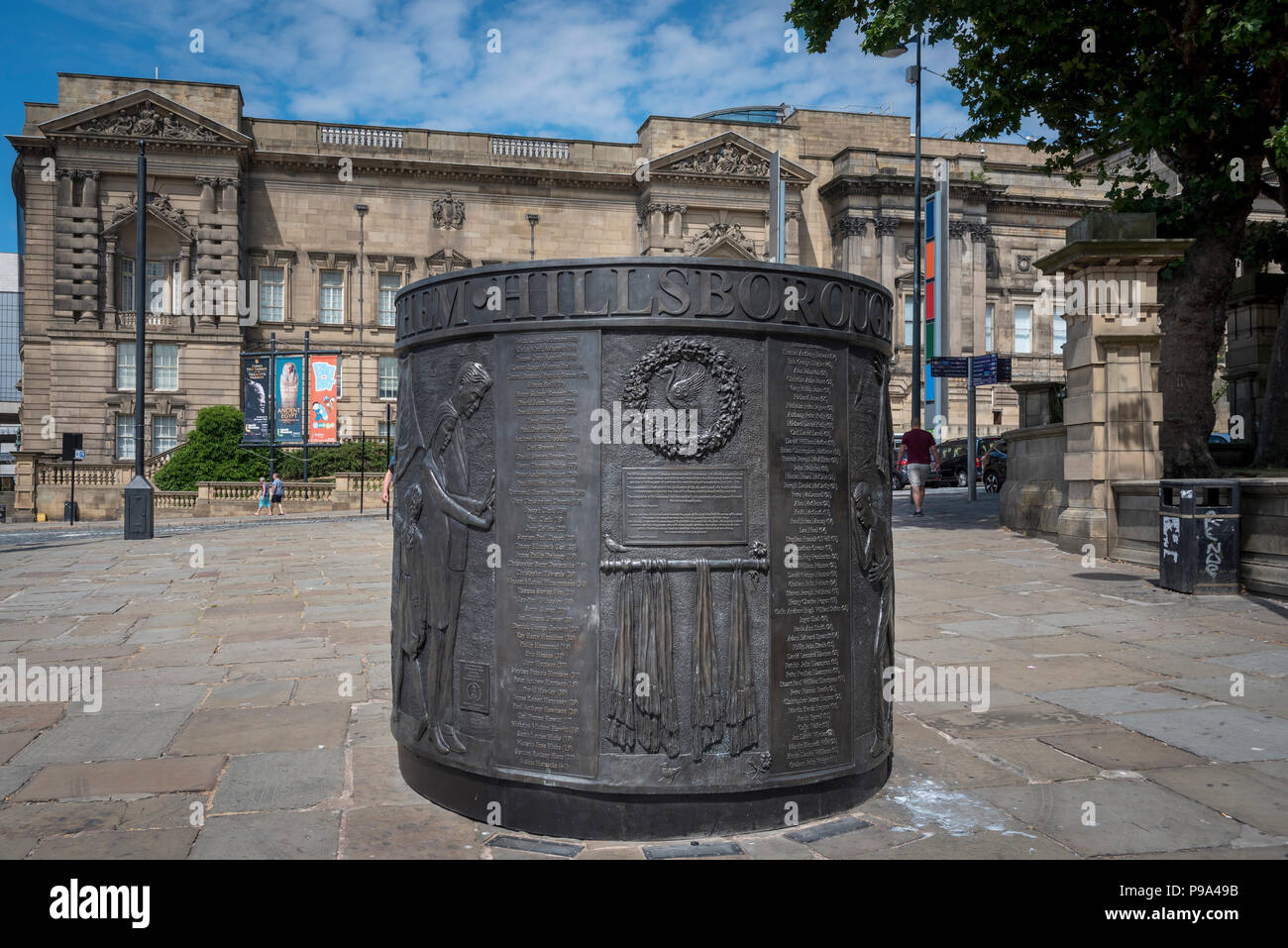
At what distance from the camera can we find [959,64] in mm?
16812

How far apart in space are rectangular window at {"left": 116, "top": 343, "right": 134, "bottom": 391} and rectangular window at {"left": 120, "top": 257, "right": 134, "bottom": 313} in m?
1.88

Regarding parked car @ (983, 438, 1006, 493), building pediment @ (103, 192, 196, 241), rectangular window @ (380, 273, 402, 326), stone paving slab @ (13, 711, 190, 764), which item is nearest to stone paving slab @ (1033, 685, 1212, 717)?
stone paving slab @ (13, 711, 190, 764)

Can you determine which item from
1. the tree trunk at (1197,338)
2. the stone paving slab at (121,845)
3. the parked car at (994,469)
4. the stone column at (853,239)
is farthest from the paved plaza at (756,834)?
the stone column at (853,239)

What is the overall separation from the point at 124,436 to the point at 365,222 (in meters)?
15.2

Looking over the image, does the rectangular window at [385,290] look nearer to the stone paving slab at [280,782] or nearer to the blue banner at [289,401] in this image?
the blue banner at [289,401]

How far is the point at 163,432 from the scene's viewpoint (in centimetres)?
4391

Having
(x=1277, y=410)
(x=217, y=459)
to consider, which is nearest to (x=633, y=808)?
(x=1277, y=410)

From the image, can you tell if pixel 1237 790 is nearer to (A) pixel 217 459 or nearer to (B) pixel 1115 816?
(B) pixel 1115 816

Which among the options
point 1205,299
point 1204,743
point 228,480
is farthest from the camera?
point 228,480

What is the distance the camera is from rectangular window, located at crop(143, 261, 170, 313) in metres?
44.1

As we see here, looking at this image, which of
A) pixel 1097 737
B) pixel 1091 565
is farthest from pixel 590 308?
pixel 1091 565

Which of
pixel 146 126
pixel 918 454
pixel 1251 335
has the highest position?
pixel 146 126
